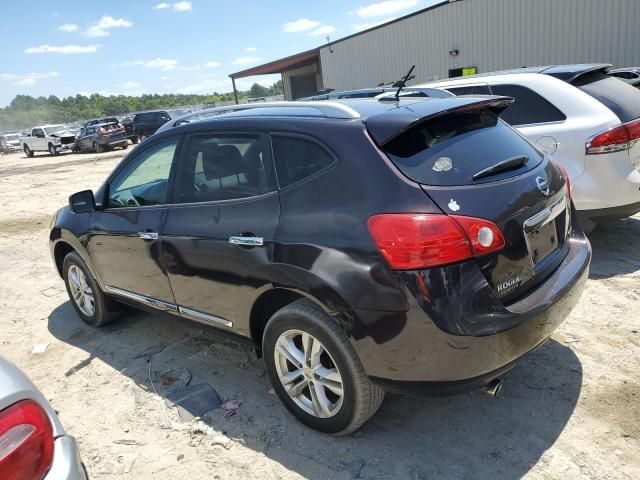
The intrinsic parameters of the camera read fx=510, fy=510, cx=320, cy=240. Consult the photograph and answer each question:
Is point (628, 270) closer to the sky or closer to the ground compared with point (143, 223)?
closer to the ground

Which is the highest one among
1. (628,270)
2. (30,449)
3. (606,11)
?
(606,11)

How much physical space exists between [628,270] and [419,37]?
20.5 meters

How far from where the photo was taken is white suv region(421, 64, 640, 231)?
457cm

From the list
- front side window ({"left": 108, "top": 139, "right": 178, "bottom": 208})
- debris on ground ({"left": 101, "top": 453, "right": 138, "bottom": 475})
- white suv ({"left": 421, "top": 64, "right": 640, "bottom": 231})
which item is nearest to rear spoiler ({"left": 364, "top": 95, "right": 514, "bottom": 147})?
front side window ({"left": 108, "top": 139, "right": 178, "bottom": 208})

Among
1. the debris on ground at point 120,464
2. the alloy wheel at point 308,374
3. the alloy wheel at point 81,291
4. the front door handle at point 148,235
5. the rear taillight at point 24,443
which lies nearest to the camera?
the rear taillight at point 24,443

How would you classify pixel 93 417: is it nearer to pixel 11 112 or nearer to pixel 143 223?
pixel 143 223

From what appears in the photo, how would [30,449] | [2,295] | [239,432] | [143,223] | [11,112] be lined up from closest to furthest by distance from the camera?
1. [30,449]
2. [239,432]
3. [143,223]
4. [2,295]
5. [11,112]

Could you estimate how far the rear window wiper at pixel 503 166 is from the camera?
2525 millimetres

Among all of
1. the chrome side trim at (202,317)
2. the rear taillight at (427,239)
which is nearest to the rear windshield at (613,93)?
the rear taillight at (427,239)

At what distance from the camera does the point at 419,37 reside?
74.7ft

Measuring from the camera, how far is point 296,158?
279cm

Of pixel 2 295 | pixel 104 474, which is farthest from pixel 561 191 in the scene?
pixel 2 295

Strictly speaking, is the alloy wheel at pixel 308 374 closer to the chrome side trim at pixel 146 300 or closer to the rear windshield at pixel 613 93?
the chrome side trim at pixel 146 300

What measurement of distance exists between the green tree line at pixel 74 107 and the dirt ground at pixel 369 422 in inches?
3094
